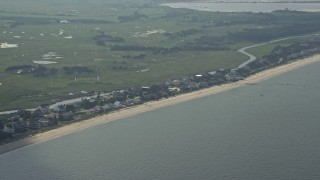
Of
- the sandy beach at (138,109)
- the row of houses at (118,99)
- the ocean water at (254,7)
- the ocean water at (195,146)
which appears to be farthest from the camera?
the ocean water at (254,7)

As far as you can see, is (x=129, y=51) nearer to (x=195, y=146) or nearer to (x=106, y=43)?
(x=106, y=43)

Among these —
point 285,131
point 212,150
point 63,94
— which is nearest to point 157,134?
point 212,150

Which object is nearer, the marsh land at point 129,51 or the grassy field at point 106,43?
the marsh land at point 129,51

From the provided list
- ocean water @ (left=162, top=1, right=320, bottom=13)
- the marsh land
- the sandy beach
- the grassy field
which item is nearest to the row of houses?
the marsh land

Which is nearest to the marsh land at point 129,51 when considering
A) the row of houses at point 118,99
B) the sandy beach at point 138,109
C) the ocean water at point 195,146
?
the row of houses at point 118,99

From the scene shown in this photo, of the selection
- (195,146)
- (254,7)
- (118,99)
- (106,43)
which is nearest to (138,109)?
(118,99)

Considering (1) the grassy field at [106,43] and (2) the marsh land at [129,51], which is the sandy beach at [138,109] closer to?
(2) the marsh land at [129,51]
